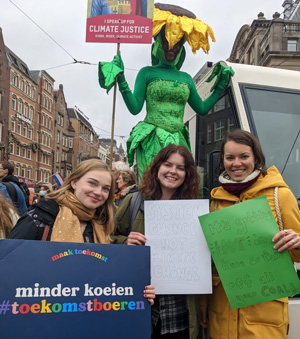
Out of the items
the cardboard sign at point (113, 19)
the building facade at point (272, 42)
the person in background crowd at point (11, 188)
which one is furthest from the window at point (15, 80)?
the cardboard sign at point (113, 19)

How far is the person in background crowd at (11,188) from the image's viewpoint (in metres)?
5.20

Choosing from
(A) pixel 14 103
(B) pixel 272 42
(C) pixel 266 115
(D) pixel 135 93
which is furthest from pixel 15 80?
(C) pixel 266 115

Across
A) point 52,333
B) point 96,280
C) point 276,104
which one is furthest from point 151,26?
point 52,333

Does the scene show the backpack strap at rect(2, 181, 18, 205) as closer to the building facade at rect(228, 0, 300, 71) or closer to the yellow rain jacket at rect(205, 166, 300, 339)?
the yellow rain jacket at rect(205, 166, 300, 339)

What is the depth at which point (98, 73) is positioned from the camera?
3072 millimetres

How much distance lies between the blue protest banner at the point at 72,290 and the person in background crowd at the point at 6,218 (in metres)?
0.82

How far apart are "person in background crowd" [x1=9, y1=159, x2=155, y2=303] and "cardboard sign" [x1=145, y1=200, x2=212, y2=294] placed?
0.92ft

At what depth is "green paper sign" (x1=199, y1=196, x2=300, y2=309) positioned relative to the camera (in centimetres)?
176

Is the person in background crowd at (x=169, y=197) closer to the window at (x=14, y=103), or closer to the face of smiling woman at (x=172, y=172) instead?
the face of smiling woman at (x=172, y=172)

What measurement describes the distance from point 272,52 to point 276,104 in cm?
2563

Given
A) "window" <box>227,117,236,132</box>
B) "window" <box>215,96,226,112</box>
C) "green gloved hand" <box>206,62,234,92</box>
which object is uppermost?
"green gloved hand" <box>206,62,234,92</box>

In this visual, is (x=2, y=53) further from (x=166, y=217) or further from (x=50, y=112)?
(x=166, y=217)

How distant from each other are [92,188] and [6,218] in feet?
2.50

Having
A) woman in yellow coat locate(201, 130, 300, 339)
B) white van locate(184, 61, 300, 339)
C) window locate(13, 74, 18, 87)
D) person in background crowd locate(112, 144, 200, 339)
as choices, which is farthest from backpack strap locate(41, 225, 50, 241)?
window locate(13, 74, 18, 87)
